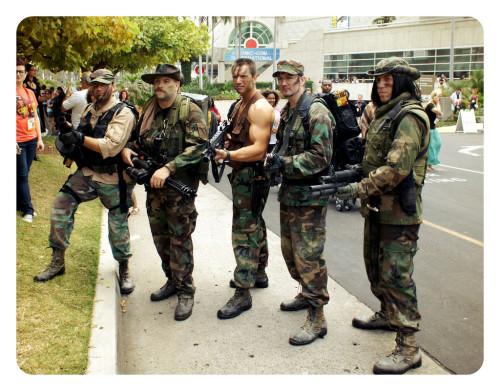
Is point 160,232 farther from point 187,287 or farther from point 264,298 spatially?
point 264,298

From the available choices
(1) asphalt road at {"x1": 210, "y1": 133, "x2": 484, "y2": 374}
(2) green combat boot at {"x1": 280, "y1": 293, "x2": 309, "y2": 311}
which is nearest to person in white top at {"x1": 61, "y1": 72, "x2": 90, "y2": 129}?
(1) asphalt road at {"x1": 210, "y1": 133, "x2": 484, "y2": 374}

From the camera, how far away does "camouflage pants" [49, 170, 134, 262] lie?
4.12 metres

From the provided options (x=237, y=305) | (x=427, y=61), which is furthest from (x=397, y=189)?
(x=427, y=61)

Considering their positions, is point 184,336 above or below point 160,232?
below

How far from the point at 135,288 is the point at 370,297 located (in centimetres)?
234

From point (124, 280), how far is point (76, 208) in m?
0.89

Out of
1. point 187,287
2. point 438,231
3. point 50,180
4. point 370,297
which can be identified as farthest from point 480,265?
point 50,180

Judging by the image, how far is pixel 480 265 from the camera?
208 inches

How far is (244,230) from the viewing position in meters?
4.09

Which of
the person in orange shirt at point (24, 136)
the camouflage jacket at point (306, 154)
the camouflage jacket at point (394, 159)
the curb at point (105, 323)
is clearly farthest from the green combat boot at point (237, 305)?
the person in orange shirt at point (24, 136)

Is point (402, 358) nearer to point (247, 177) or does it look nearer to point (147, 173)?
point (247, 177)

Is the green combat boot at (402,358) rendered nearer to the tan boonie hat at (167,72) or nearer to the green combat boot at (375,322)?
the green combat boot at (375,322)

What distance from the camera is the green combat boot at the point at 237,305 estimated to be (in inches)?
158

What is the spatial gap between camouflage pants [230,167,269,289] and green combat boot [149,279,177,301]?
2.44ft
